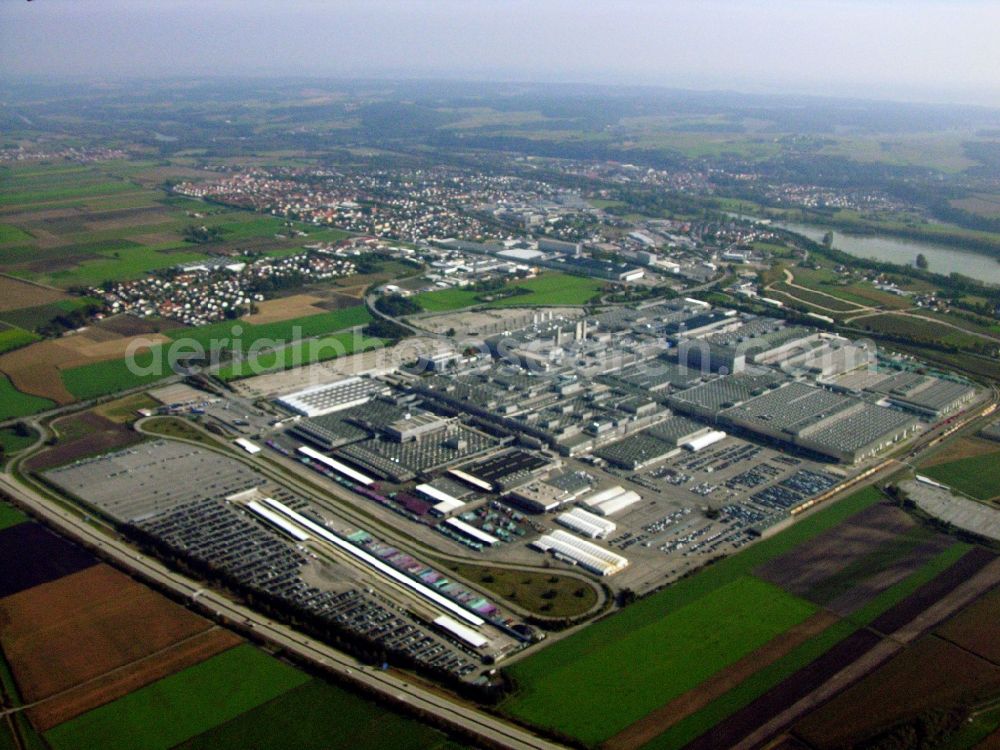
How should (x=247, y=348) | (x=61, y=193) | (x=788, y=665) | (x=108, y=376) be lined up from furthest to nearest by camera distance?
(x=61, y=193) → (x=247, y=348) → (x=108, y=376) → (x=788, y=665)

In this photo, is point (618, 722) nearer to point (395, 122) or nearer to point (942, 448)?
point (942, 448)

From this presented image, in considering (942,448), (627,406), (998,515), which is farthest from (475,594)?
(942,448)

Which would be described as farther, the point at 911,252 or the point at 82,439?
the point at 911,252

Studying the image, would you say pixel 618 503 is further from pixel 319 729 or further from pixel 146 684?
pixel 146 684

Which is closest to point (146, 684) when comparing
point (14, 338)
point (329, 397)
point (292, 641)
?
point (292, 641)

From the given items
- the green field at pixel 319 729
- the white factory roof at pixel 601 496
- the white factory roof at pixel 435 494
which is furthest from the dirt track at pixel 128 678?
the white factory roof at pixel 601 496

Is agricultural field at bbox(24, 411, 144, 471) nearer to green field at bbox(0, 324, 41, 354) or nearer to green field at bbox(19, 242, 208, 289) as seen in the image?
green field at bbox(0, 324, 41, 354)

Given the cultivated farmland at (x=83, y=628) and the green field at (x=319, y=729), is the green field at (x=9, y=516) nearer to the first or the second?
the cultivated farmland at (x=83, y=628)
